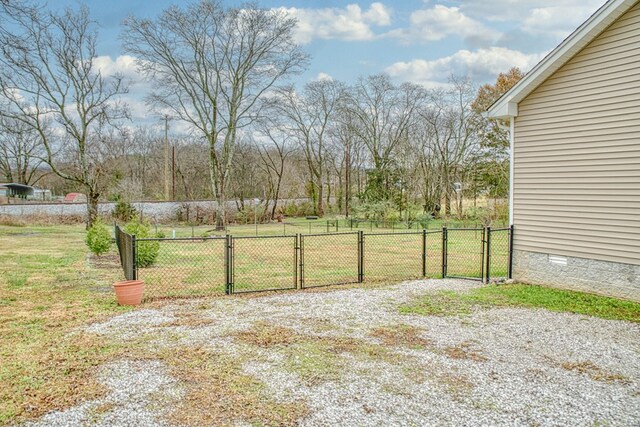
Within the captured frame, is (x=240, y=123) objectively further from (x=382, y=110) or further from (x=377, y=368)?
(x=377, y=368)

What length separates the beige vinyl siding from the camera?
668 cm

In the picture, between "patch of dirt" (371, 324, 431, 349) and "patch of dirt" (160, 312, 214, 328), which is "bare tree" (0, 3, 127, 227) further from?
"patch of dirt" (371, 324, 431, 349)

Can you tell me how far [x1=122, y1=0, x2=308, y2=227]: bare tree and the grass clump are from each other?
64.4ft

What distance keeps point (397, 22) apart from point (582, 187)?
11935mm

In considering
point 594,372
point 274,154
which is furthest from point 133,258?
point 274,154

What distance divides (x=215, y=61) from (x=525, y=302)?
23464 mm

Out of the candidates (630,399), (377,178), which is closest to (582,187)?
(630,399)

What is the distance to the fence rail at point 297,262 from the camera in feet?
26.9

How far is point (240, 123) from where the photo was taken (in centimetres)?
2678

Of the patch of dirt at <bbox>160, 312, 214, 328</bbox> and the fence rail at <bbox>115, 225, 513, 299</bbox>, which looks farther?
the fence rail at <bbox>115, 225, 513, 299</bbox>

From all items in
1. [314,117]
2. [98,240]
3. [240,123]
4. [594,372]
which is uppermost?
[314,117]

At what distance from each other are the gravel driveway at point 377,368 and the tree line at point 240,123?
53.4 feet

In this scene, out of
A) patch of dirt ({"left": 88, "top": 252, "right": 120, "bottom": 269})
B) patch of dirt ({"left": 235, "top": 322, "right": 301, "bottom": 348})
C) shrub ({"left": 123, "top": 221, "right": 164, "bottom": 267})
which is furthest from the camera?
patch of dirt ({"left": 88, "top": 252, "right": 120, "bottom": 269})

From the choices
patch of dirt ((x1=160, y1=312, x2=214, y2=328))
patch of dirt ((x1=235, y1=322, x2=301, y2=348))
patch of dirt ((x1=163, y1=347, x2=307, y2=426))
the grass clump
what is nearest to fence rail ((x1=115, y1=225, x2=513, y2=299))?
the grass clump
